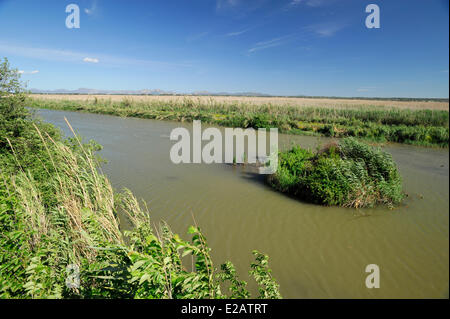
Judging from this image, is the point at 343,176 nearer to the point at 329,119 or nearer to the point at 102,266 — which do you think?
the point at 102,266

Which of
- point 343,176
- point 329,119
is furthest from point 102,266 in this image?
point 329,119

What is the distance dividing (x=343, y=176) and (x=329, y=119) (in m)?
16.7

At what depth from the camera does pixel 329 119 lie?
71.4 feet

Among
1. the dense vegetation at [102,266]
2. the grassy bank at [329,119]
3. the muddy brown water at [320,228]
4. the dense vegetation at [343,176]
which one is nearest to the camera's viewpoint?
the muddy brown water at [320,228]

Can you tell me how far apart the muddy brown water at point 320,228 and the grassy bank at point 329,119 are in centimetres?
25

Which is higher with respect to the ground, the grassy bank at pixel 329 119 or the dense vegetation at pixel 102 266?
the grassy bank at pixel 329 119

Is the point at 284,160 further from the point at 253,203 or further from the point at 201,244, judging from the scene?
→ the point at 201,244

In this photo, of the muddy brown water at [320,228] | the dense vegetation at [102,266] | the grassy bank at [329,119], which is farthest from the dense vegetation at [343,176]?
the dense vegetation at [102,266]

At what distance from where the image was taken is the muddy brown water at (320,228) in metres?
1.82

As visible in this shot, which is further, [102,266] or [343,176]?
[343,176]

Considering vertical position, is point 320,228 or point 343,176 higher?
point 343,176

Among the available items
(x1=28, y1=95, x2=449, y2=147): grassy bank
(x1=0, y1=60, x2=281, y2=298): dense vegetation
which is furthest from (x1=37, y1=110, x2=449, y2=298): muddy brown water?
(x1=0, y1=60, x2=281, y2=298): dense vegetation

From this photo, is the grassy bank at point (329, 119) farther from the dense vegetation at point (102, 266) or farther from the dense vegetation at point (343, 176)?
the dense vegetation at point (102, 266)

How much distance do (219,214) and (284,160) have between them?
388cm
